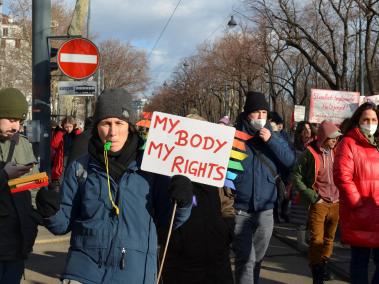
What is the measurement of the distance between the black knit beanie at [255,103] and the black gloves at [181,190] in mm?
1971

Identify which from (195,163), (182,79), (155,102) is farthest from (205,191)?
(155,102)

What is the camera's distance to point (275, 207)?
5.34 m

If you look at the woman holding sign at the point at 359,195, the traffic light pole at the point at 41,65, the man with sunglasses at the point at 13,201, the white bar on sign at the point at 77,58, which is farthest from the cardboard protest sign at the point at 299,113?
the man with sunglasses at the point at 13,201

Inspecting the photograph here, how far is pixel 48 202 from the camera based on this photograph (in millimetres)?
2928

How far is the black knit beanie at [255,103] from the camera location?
4969mm

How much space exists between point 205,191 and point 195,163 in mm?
694

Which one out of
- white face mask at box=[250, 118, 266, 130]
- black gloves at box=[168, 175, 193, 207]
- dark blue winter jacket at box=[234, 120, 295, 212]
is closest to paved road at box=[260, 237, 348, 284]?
dark blue winter jacket at box=[234, 120, 295, 212]

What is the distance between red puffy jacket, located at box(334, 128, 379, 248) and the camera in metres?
4.56

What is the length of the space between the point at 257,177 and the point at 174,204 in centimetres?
199

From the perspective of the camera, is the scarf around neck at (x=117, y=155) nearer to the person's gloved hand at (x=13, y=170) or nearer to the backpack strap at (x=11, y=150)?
the person's gloved hand at (x=13, y=170)

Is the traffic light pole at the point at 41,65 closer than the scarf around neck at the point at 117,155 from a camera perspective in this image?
No

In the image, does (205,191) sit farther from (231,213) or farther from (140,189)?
(140,189)

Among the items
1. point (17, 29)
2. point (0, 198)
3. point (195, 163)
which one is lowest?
point (0, 198)

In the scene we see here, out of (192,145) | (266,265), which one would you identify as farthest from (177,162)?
(266,265)
